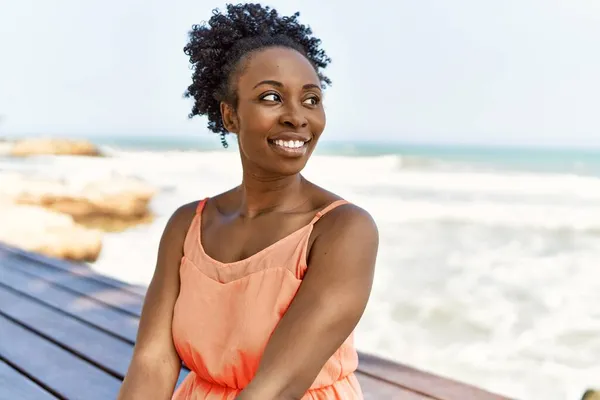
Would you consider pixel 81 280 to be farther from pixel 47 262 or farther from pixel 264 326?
pixel 264 326

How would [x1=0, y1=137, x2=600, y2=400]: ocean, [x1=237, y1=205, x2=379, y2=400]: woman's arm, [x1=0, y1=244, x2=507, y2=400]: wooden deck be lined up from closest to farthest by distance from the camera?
[x1=237, y1=205, x2=379, y2=400]: woman's arm, [x1=0, y1=244, x2=507, y2=400]: wooden deck, [x1=0, y1=137, x2=600, y2=400]: ocean

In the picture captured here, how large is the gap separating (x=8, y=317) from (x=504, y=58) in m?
22.7

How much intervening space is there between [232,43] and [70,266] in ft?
8.68

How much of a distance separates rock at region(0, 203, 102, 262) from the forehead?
453cm

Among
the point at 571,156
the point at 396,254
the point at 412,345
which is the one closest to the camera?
the point at 412,345

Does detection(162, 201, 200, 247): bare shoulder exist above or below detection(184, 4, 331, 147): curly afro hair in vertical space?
below

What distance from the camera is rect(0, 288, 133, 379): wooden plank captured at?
218cm

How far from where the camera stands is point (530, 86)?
74.9 feet

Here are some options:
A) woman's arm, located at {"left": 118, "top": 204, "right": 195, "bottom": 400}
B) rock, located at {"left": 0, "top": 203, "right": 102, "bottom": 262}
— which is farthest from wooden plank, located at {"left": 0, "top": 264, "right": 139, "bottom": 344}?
→ rock, located at {"left": 0, "top": 203, "right": 102, "bottom": 262}

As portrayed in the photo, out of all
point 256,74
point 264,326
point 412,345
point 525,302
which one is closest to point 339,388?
point 264,326

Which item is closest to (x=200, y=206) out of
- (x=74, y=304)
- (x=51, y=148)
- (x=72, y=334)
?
(x=72, y=334)

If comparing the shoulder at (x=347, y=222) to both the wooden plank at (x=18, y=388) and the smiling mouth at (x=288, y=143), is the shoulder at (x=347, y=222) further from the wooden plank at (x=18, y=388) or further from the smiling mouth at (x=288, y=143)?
the wooden plank at (x=18, y=388)

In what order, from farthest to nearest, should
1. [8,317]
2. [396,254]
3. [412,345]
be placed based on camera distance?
[396,254] → [412,345] → [8,317]

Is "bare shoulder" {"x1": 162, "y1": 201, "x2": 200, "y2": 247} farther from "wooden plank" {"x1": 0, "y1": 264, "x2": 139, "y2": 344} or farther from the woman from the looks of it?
"wooden plank" {"x1": 0, "y1": 264, "x2": 139, "y2": 344}
